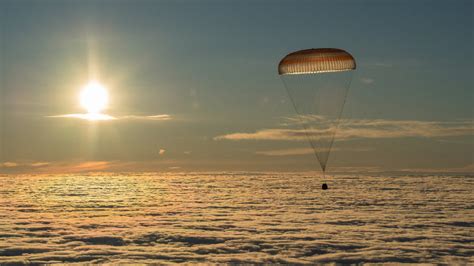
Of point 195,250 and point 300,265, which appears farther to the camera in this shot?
point 195,250

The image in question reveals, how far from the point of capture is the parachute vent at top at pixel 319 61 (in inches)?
1981

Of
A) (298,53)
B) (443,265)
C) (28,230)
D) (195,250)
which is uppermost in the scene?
(298,53)

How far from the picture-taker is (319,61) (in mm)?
50688

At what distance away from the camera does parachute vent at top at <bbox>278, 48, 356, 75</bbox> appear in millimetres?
50312


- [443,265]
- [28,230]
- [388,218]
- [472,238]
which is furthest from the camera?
[388,218]

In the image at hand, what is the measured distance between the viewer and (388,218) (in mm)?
82438

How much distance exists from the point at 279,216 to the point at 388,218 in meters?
15.8

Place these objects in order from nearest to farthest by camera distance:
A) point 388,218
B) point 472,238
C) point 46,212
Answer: point 472,238, point 388,218, point 46,212

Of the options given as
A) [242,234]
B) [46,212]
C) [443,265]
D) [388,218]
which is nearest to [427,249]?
[443,265]

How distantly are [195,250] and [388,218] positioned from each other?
38777 mm

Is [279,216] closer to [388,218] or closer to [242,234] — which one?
[388,218]

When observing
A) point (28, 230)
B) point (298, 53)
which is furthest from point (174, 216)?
point (298, 53)

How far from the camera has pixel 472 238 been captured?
60.0m

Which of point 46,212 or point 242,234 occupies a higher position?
point 46,212
